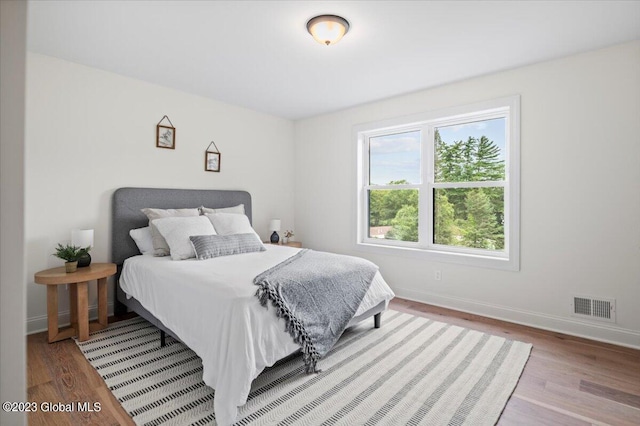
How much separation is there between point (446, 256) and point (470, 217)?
1.66ft

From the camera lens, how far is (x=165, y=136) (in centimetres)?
362

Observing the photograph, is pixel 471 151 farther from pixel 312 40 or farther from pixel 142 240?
pixel 142 240

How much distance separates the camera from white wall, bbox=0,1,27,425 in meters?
0.67

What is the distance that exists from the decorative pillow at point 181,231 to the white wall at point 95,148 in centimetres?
70

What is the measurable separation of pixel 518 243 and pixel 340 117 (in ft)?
8.86

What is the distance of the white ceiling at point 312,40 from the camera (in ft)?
7.00

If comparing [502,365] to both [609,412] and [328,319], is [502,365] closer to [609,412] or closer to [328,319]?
[609,412]

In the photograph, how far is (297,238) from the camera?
509 centimetres

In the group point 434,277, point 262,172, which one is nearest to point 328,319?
point 434,277

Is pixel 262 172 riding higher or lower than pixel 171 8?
lower

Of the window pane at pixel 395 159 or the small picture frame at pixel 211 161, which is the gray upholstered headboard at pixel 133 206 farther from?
the window pane at pixel 395 159

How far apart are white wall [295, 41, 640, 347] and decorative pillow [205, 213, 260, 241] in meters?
2.20

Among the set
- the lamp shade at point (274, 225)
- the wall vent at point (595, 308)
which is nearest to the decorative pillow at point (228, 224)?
the lamp shade at point (274, 225)

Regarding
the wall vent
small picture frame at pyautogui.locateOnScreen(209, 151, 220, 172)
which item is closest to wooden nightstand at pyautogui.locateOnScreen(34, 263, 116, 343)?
small picture frame at pyautogui.locateOnScreen(209, 151, 220, 172)
